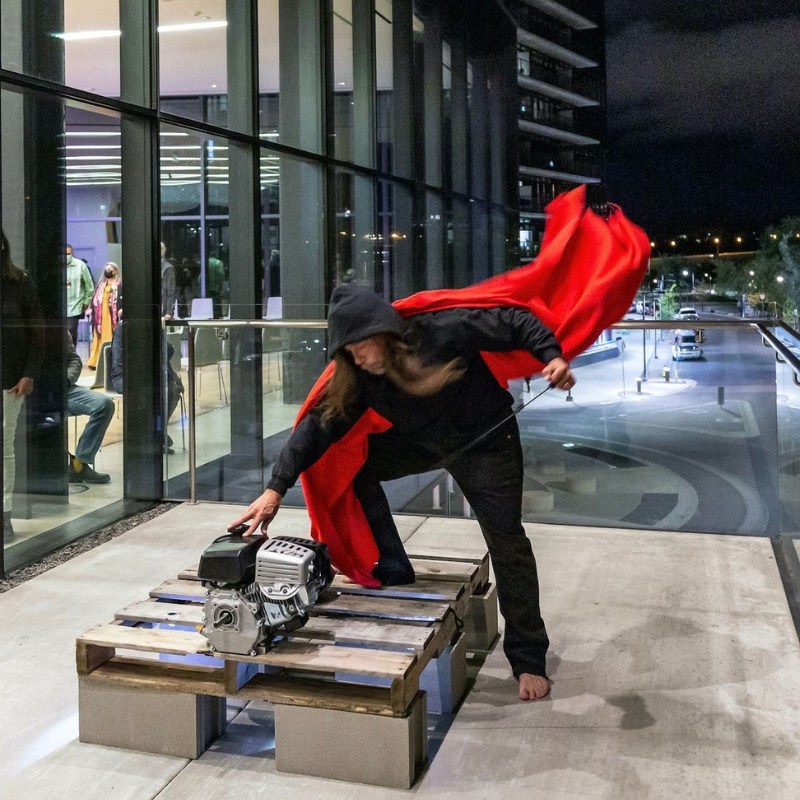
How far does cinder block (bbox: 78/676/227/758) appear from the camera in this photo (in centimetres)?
251

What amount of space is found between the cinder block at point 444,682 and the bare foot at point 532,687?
0.20 m

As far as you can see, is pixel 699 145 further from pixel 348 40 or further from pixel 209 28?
pixel 209 28

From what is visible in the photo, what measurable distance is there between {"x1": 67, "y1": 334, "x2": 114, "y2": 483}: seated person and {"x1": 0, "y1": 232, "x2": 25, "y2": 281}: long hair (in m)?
0.61

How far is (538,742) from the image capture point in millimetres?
2564

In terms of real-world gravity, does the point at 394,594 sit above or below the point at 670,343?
below

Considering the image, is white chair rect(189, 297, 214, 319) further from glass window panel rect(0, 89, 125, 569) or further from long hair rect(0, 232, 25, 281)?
long hair rect(0, 232, 25, 281)

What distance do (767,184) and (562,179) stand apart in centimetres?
2158

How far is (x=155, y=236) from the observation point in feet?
18.4

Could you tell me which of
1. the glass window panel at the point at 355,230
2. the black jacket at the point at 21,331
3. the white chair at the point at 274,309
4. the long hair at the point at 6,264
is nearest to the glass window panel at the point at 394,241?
the glass window panel at the point at 355,230

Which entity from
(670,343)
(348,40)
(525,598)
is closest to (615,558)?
(670,343)

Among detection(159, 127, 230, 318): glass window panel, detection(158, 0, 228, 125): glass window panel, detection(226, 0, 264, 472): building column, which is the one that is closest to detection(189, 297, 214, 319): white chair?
detection(159, 127, 230, 318): glass window panel

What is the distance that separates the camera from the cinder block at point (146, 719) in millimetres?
2508

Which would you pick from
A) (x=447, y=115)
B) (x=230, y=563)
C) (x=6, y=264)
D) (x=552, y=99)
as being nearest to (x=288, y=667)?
(x=230, y=563)

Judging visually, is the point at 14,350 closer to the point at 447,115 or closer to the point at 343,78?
the point at 343,78
